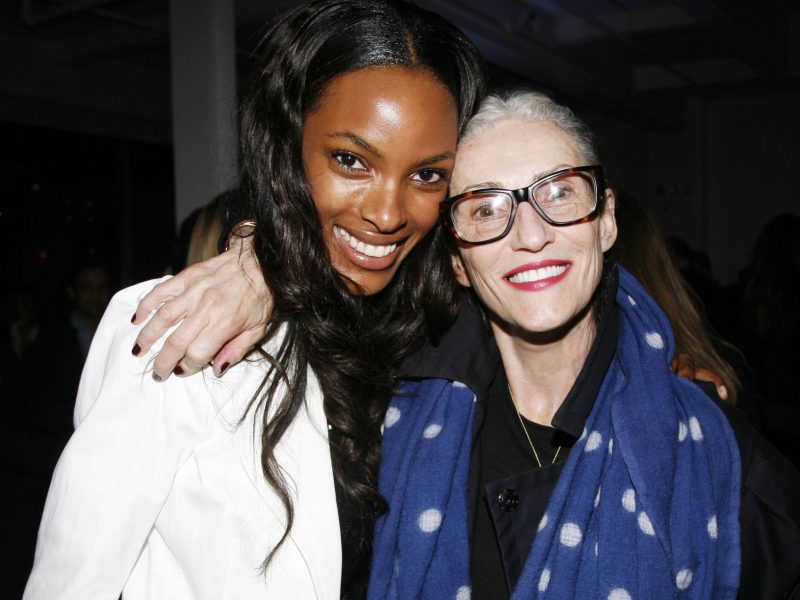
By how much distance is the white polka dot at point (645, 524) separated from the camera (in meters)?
1.40

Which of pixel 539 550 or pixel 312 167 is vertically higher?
pixel 312 167

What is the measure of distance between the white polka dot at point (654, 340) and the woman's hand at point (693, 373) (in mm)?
313

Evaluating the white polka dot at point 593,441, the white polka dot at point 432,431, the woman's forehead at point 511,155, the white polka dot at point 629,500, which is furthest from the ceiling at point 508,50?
the white polka dot at point 629,500

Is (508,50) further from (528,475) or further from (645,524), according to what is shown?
(645,524)

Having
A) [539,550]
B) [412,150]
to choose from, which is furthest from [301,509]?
[412,150]

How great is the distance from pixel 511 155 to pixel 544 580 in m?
0.86

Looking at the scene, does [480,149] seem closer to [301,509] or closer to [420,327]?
[420,327]

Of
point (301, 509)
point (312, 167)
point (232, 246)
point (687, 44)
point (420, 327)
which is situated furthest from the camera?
point (687, 44)

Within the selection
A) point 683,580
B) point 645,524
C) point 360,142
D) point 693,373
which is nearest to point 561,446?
point 645,524

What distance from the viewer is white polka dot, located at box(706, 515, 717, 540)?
140cm

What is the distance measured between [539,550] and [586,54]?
24.6 feet

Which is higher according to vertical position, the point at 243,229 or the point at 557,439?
the point at 243,229

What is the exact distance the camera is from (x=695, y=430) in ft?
4.89

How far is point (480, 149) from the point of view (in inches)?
60.7
